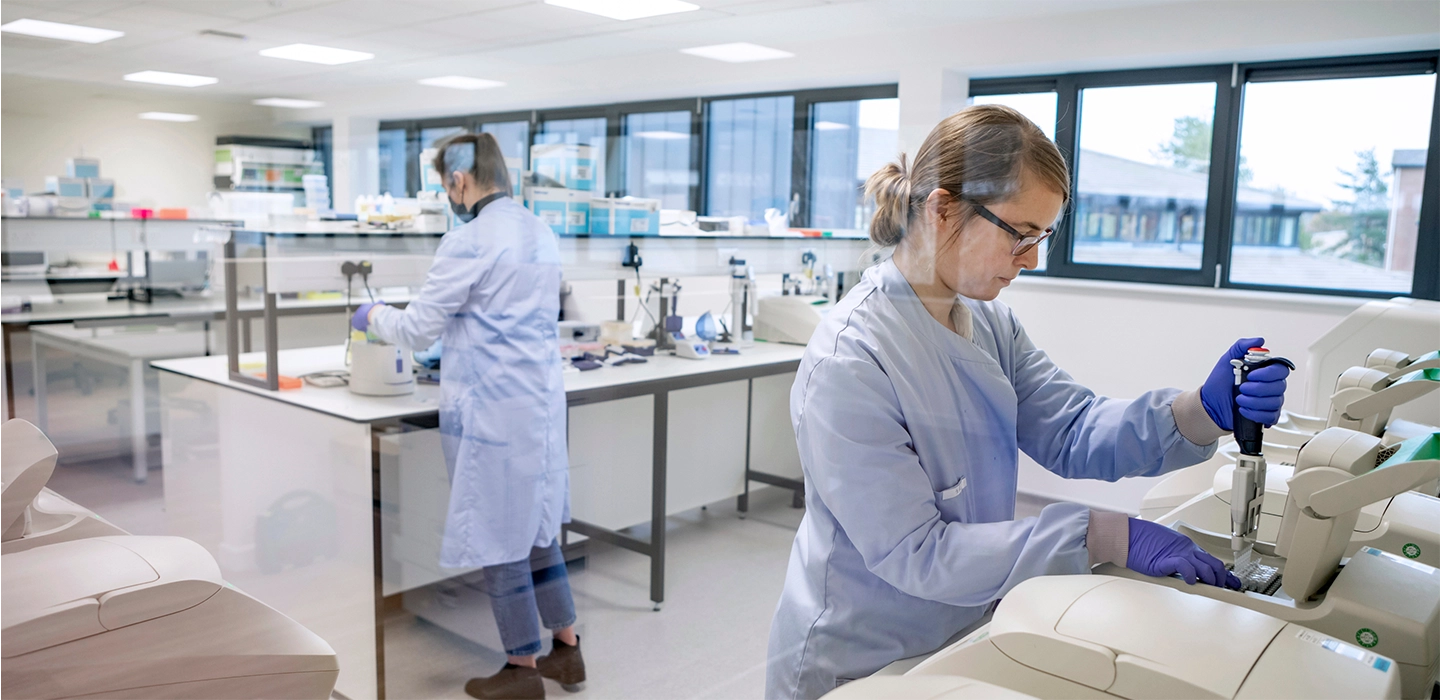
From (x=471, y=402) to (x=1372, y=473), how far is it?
178 centimetres

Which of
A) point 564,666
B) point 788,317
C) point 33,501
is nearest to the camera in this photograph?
point 33,501

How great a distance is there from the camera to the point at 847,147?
2121 millimetres

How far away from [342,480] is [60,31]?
3.51 ft

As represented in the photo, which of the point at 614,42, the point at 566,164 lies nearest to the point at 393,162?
the point at 566,164

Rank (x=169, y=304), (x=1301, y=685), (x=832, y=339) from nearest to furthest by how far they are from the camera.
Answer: (x=1301, y=685), (x=832, y=339), (x=169, y=304)

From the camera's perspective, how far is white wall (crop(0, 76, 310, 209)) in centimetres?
129

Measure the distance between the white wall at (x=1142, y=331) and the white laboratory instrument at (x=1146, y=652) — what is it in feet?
3.21

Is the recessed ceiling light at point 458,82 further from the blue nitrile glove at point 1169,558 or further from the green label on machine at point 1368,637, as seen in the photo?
the green label on machine at point 1368,637

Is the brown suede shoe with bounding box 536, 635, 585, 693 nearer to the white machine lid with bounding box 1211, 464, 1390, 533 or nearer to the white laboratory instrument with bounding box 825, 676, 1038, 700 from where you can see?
the white machine lid with bounding box 1211, 464, 1390, 533

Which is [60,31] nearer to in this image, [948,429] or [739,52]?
[739,52]

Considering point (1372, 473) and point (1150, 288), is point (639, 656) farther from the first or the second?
point (1372, 473)

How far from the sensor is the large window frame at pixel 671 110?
1.87 m

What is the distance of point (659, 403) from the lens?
9.26 ft

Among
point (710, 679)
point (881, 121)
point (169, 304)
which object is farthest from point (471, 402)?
point (881, 121)
